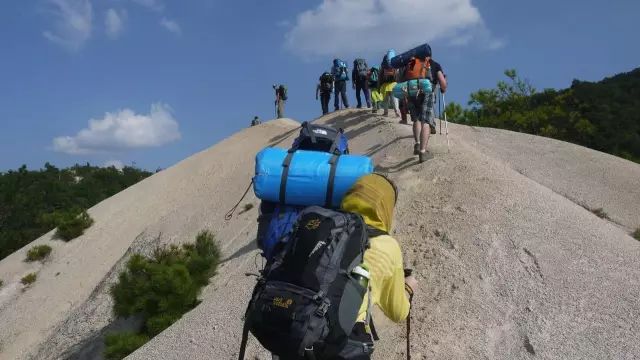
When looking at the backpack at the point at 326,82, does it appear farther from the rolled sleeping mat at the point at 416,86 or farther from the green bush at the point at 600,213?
the green bush at the point at 600,213

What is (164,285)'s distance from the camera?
8.76m

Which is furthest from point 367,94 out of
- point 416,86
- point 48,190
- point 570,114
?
point 48,190

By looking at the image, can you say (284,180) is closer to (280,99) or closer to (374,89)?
(374,89)

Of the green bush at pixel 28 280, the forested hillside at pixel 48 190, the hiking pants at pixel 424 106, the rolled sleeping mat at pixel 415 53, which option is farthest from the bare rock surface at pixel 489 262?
the forested hillside at pixel 48 190

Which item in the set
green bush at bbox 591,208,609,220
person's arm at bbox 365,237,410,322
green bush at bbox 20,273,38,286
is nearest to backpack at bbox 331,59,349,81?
green bush at bbox 591,208,609,220

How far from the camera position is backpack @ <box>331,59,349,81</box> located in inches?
622

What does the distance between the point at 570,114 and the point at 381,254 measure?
105ft

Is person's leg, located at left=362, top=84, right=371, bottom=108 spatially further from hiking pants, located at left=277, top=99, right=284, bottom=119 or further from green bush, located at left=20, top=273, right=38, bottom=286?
green bush, located at left=20, top=273, right=38, bottom=286

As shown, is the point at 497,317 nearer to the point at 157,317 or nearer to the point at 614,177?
the point at 157,317

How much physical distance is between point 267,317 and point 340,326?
0.35 metres

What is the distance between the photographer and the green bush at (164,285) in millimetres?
8633

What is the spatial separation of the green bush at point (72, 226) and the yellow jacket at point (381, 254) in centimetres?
1768

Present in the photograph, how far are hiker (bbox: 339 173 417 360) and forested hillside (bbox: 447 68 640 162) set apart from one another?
25872 millimetres

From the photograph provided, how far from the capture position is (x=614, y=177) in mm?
10820
